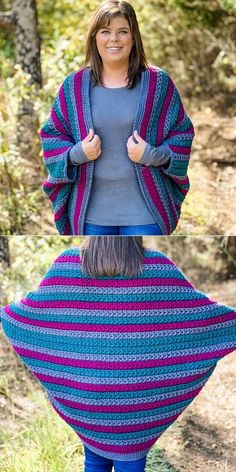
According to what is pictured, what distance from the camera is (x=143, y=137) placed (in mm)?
2438

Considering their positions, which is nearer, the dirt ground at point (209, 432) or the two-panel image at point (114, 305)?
the two-panel image at point (114, 305)

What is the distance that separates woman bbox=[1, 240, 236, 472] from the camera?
6.79 feet

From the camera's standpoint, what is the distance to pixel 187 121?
2576 mm

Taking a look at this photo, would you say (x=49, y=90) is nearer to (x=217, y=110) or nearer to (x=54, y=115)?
(x=54, y=115)

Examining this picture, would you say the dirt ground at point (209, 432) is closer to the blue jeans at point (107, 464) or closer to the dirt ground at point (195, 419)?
Answer: the dirt ground at point (195, 419)

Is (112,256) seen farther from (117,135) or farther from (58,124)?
(58,124)

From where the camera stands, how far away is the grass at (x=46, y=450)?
2.70m

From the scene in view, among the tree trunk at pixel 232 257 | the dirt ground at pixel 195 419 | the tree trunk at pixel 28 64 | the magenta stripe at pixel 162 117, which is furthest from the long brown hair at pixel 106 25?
the tree trunk at pixel 28 64

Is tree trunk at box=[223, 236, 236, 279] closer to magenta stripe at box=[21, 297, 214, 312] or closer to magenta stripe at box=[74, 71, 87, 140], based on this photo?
magenta stripe at box=[74, 71, 87, 140]

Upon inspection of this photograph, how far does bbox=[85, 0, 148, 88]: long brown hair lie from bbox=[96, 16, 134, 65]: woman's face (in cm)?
1

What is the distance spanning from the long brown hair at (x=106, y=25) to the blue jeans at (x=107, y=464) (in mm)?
1020

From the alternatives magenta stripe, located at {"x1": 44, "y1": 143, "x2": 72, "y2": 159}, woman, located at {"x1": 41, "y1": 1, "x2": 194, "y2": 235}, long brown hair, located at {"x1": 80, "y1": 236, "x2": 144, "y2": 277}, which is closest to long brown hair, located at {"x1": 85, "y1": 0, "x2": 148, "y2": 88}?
woman, located at {"x1": 41, "y1": 1, "x2": 194, "y2": 235}

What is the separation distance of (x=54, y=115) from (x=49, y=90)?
73.4 inches

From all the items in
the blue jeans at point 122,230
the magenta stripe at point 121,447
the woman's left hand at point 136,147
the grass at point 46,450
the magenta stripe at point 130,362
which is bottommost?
the grass at point 46,450
